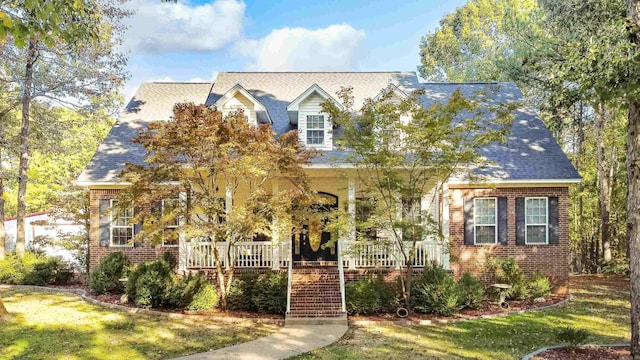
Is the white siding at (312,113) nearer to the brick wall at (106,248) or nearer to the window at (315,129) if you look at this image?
the window at (315,129)

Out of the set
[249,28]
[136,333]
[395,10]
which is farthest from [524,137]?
[136,333]

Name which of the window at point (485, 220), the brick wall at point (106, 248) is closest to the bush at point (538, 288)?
the window at point (485, 220)

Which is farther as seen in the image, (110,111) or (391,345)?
(110,111)

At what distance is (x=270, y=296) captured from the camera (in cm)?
1286

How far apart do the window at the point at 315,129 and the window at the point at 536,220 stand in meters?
7.28

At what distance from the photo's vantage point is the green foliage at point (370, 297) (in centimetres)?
1255

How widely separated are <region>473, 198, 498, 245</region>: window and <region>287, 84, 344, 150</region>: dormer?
5.39 m

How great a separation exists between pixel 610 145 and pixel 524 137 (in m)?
8.18

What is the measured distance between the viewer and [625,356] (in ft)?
26.7

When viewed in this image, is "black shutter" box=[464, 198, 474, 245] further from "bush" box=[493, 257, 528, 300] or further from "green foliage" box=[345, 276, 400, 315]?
"green foliage" box=[345, 276, 400, 315]

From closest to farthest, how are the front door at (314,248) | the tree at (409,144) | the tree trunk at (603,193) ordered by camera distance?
1. the tree at (409,144)
2. the front door at (314,248)
3. the tree trunk at (603,193)

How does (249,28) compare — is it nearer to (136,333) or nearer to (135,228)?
(135,228)

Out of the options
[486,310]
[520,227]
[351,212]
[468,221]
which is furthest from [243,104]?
[520,227]

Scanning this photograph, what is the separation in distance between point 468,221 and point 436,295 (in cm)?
407
